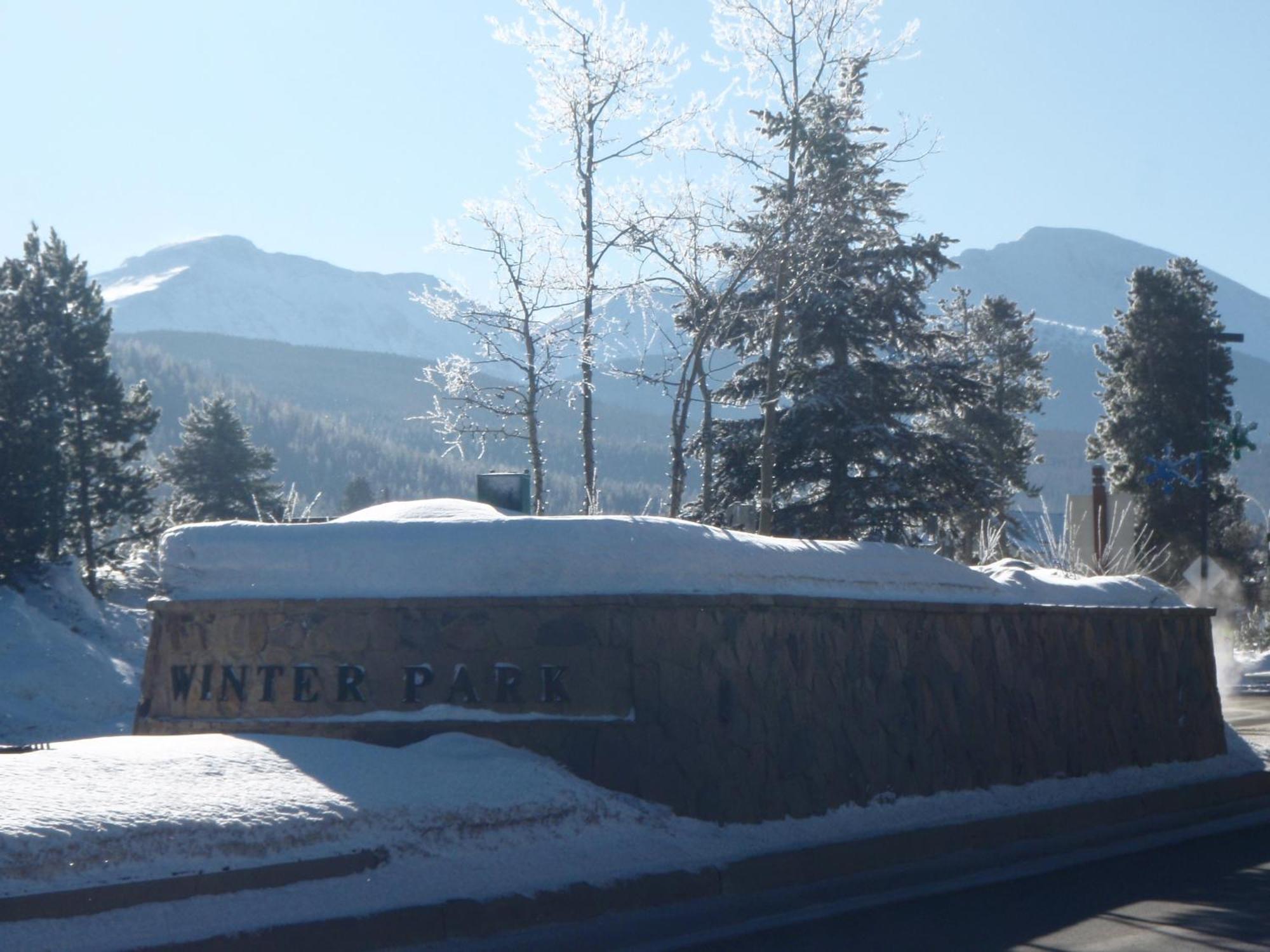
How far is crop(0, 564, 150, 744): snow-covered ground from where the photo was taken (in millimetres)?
25484

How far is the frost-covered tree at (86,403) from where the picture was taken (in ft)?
122

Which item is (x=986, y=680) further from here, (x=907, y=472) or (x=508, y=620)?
(x=907, y=472)

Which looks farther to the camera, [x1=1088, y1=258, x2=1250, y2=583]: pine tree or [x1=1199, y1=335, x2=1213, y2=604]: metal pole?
[x1=1088, y1=258, x2=1250, y2=583]: pine tree

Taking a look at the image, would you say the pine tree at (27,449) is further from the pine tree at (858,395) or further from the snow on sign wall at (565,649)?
the snow on sign wall at (565,649)

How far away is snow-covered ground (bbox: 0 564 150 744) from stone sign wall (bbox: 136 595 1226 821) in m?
15.0

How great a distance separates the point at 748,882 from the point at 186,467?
3949cm

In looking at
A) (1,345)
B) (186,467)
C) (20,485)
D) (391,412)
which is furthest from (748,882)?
(391,412)

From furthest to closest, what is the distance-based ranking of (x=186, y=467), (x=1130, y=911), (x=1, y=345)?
(x=186, y=467) → (x=1, y=345) → (x=1130, y=911)

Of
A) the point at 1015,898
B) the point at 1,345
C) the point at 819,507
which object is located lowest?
the point at 1015,898

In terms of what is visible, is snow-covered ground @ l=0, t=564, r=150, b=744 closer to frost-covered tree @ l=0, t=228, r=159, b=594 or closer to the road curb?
frost-covered tree @ l=0, t=228, r=159, b=594

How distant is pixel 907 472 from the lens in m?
23.4

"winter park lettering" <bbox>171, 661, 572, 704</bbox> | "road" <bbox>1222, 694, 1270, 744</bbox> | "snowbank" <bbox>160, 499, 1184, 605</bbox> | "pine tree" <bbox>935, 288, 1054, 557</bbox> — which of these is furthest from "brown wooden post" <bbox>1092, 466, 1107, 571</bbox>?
"winter park lettering" <bbox>171, 661, 572, 704</bbox>

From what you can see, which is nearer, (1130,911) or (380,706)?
(1130,911)

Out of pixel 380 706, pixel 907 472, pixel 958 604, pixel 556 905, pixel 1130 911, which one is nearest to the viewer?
pixel 556 905
